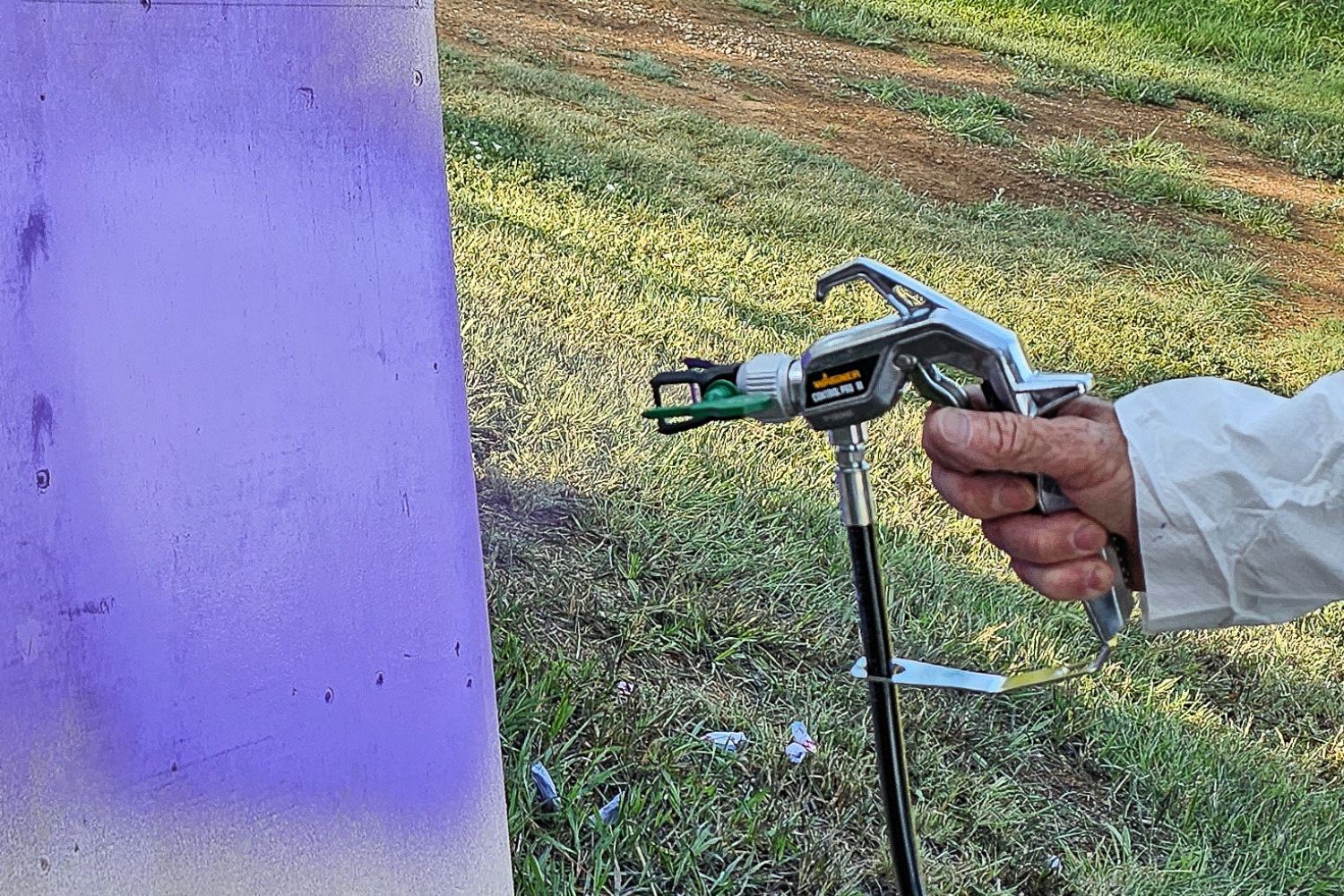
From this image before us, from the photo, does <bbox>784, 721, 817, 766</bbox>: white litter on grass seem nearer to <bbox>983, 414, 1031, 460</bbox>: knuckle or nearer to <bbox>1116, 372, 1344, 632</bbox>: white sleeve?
<bbox>1116, 372, 1344, 632</bbox>: white sleeve

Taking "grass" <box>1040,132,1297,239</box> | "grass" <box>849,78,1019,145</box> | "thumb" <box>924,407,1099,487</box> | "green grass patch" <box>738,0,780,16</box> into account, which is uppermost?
"green grass patch" <box>738,0,780,16</box>

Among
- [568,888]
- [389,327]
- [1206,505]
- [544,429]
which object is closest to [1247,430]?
Answer: [1206,505]

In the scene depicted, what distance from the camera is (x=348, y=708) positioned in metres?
0.90

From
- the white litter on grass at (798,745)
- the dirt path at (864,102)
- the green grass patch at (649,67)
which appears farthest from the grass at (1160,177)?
the white litter on grass at (798,745)

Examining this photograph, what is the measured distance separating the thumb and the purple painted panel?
38 cm

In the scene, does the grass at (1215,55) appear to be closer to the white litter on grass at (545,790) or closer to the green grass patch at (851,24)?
the green grass patch at (851,24)

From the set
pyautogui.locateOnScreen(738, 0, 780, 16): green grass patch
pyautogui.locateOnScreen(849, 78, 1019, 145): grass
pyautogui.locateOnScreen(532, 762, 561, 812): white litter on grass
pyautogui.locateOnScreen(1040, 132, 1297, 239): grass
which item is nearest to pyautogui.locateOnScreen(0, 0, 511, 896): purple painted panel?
pyautogui.locateOnScreen(532, 762, 561, 812): white litter on grass

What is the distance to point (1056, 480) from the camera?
74 cm

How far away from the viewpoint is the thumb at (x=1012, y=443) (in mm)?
699

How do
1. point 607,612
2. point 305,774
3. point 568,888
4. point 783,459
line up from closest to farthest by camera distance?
point 305,774 → point 568,888 → point 607,612 → point 783,459

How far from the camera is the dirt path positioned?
2092 millimetres

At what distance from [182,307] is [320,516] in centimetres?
16

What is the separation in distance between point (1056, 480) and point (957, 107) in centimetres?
181

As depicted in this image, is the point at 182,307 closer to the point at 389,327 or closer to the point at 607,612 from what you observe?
the point at 389,327
